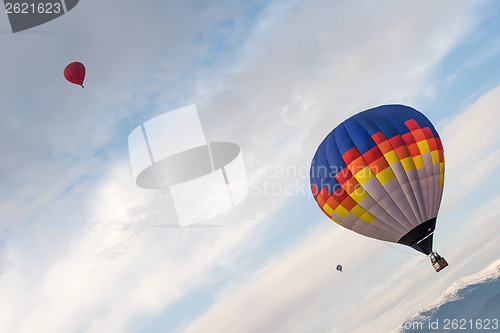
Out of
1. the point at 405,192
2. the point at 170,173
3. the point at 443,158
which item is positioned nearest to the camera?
the point at 405,192

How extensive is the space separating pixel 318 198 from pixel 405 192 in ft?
25.8

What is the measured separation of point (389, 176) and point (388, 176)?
0.28ft

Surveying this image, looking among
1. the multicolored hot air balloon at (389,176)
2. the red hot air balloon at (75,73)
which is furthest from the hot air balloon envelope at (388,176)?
the red hot air balloon at (75,73)

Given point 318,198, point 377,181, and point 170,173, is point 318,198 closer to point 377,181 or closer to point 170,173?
point 377,181

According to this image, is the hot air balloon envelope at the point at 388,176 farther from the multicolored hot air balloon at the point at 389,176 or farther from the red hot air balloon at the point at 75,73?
the red hot air balloon at the point at 75,73

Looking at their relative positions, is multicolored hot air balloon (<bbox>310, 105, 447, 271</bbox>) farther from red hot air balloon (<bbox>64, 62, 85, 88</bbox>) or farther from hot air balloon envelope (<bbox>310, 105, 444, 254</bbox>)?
red hot air balloon (<bbox>64, 62, 85, 88</bbox>)

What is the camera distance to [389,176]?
33719 mm

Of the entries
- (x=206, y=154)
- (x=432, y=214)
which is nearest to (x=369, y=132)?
(x=432, y=214)

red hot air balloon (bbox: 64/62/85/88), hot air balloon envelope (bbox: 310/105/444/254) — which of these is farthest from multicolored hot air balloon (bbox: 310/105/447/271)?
red hot air balloon (bbox: 64/62/85/88)

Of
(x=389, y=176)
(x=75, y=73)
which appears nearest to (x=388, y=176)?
(x=389, y=176)

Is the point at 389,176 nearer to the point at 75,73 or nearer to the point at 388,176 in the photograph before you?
the point at 388,176

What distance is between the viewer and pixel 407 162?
33938 mm

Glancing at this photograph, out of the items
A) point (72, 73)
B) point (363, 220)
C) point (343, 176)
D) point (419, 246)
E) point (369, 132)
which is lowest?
point (419, 246)

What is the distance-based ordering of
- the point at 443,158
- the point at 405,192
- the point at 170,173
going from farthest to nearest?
1. the point at 170,173
2. the point at 443,158
3. the point at 405,192
